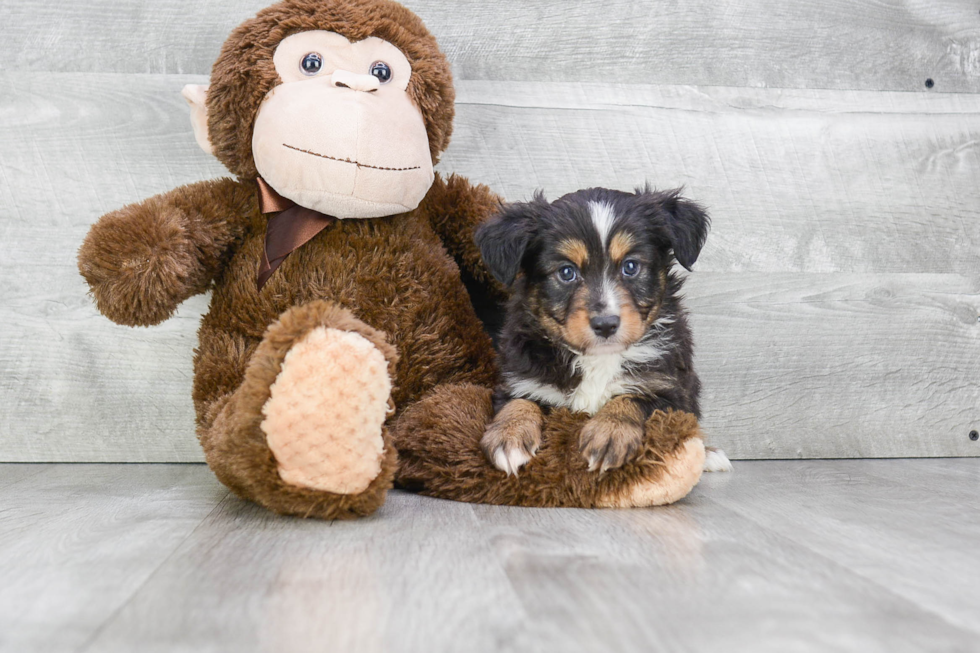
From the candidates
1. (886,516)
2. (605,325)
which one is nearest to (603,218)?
(605,325)

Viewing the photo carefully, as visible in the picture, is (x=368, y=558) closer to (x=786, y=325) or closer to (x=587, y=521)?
(x=587, y=521)

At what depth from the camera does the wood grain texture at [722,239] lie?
2.49 m

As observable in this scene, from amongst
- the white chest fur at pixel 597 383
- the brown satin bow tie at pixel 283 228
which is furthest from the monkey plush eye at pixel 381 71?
the white chest fur at pixel 597 383

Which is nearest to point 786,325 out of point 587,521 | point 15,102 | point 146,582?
point 587,521

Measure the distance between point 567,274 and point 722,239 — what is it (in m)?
0.92

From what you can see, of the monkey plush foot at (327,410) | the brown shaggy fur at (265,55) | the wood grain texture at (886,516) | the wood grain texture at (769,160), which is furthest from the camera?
the wood grain texture at (769,160)

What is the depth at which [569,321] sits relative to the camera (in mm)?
1910

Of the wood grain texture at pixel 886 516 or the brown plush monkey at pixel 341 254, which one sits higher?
the brown plush monkey at pixel 341 254

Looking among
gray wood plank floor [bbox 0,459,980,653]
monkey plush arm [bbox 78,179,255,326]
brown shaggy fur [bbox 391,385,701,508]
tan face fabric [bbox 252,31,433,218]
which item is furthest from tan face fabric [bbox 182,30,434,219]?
gray wood plank floor [bbox 0,459,980,653]

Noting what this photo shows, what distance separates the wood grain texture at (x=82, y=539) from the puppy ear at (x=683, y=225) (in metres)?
1.27

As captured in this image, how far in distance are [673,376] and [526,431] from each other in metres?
0.42

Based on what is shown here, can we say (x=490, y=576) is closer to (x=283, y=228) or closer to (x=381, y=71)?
(x=283, y=228)

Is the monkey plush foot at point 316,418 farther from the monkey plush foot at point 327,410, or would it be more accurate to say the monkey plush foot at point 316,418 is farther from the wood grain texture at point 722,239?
the wood grain texture at point 722,239

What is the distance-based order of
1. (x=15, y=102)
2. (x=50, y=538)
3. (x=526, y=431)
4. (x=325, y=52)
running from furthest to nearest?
1. (x=15, y=102)
2. (x=325, y=52)
3. (x=526, y=431)
4. (x=50, y=538)
